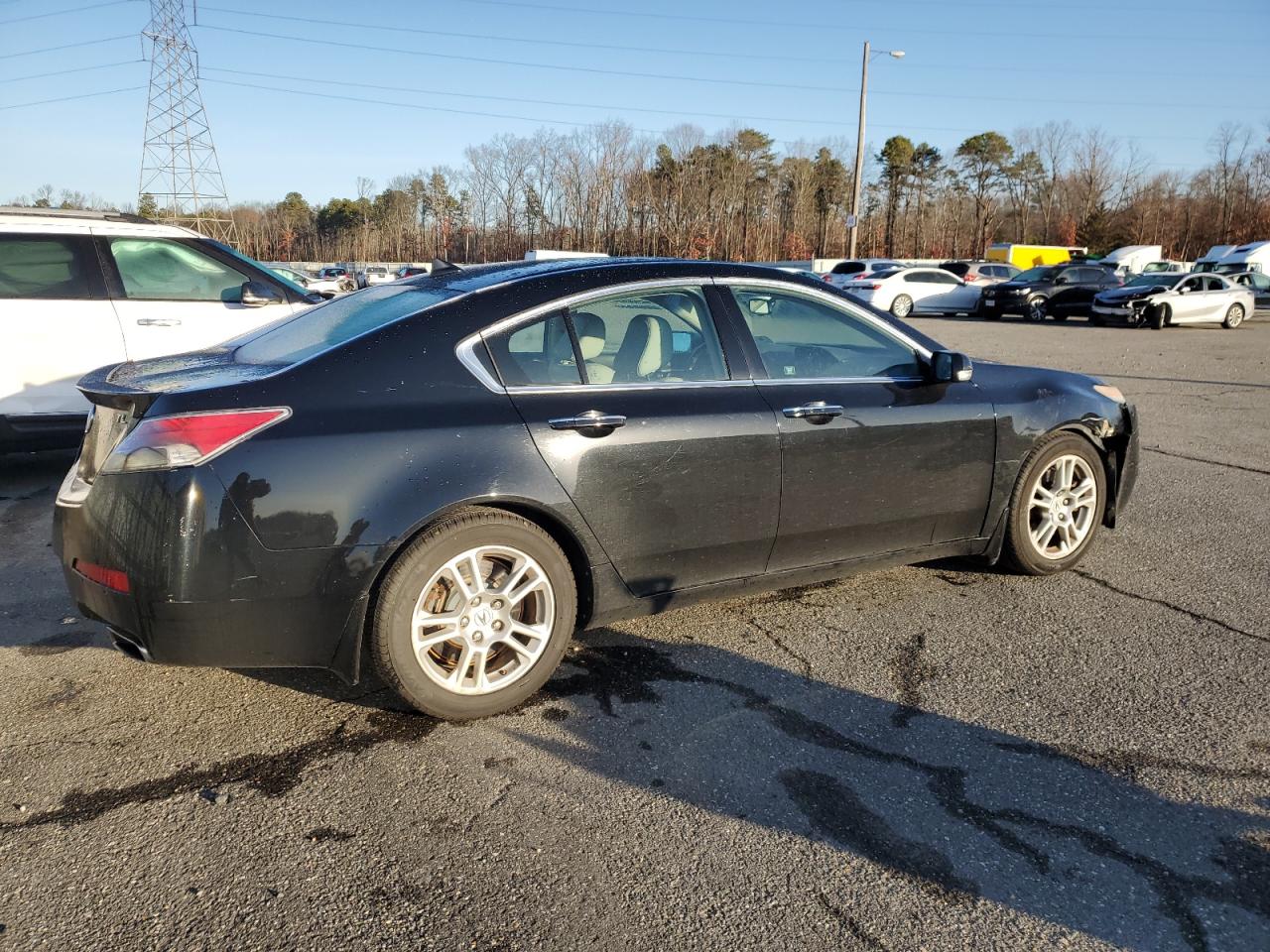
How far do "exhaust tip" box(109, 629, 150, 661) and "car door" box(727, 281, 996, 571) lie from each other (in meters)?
2.29

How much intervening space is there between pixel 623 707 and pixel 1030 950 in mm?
1540

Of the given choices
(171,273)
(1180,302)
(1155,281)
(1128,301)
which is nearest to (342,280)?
(171,273)

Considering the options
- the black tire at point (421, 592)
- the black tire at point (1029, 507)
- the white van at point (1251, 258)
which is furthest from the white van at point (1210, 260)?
the black tire at point (421, 592)

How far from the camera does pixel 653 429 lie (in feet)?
11.4

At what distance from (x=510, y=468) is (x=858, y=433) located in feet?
5.10

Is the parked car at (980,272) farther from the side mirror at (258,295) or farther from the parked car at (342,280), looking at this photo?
the side mirror at (258,295)

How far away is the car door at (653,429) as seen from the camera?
3.34 m

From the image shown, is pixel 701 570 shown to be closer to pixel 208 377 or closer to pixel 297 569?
pixel 297 569

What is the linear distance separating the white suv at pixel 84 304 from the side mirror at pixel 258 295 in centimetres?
1

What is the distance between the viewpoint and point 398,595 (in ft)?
10.0

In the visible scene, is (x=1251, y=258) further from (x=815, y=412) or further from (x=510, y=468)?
(x=510, y=468)

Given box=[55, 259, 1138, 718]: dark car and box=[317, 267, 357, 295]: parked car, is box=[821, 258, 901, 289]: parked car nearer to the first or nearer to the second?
box=[317, 267, 357, 295]: parked car

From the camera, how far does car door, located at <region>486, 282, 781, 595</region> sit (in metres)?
3.34

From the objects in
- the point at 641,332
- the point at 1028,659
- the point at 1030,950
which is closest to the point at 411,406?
the point at 641,332
